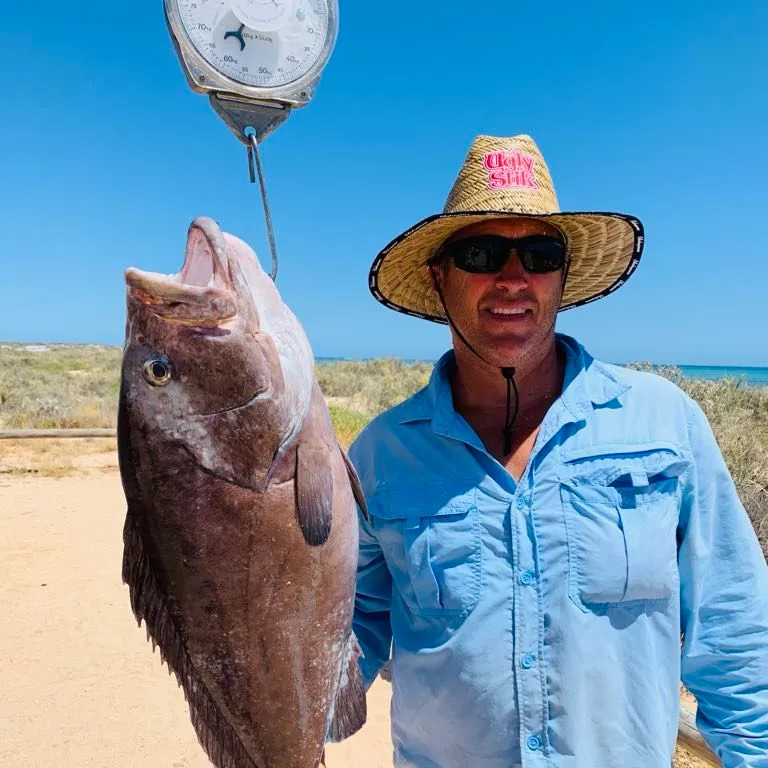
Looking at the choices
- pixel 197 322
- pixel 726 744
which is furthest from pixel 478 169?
pixel 726 744

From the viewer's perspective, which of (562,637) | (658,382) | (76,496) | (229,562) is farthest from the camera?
(76,496)

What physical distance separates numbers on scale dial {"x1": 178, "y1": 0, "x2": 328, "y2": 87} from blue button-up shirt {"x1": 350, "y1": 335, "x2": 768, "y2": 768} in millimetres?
1262

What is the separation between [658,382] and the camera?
6.77ft

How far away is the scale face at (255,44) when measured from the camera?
6.27 feet

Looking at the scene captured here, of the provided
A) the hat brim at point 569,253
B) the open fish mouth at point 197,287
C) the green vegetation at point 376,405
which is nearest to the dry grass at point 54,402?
the green vegetation at point 376,405

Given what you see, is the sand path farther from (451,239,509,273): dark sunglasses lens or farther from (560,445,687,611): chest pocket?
(451,239,509,273): dark sunglasses lens

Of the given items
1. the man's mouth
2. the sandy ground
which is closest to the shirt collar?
the man's mouth

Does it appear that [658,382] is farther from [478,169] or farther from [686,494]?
[478,169]

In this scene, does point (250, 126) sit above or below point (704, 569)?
above

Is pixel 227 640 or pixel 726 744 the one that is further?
pixel 726 744

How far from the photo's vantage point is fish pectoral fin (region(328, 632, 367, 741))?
1630 mm

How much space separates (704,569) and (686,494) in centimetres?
22

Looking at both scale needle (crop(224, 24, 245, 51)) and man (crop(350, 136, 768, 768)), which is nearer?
man (crop(350, 136, 768, 768))

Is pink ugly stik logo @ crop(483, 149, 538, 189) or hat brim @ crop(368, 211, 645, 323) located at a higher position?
pink ugly stik logo @ crop(483, 149, 538, 189)
